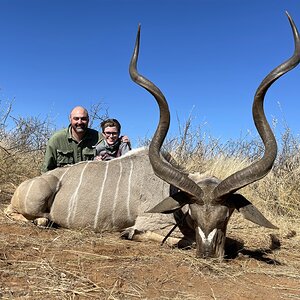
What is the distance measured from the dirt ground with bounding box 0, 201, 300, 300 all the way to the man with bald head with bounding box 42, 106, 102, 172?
1.64m

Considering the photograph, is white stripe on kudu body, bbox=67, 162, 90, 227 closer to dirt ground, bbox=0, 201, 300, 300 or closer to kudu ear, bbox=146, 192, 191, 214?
dirt ground, bbox=0, 201, 300, 300

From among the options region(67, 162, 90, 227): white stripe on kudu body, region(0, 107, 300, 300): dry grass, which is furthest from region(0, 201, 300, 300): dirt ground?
region(67, 162, 90, 227): white stripe on kudu body

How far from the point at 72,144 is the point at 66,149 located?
0.10 meters

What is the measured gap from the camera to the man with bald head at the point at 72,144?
5109mm

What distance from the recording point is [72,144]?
17.1 feet

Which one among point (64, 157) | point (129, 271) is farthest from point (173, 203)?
point (64, 157)

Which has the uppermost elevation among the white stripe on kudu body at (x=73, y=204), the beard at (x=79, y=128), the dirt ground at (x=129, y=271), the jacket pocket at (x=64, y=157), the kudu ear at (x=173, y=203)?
the beard at (x=79, y=128)

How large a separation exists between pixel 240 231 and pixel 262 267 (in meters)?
1.41

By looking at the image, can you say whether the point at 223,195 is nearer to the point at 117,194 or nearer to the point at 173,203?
the point at 173,203

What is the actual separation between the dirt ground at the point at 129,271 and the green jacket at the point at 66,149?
64.1 inches

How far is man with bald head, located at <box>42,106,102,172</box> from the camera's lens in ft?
16.8

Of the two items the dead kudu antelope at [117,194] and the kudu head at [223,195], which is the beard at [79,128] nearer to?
the dead kudu antelope at [117,194]

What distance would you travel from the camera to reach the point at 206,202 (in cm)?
303

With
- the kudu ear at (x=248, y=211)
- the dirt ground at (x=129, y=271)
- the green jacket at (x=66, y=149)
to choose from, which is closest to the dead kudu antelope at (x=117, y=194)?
the kudu ear at (x=248, y=211)
